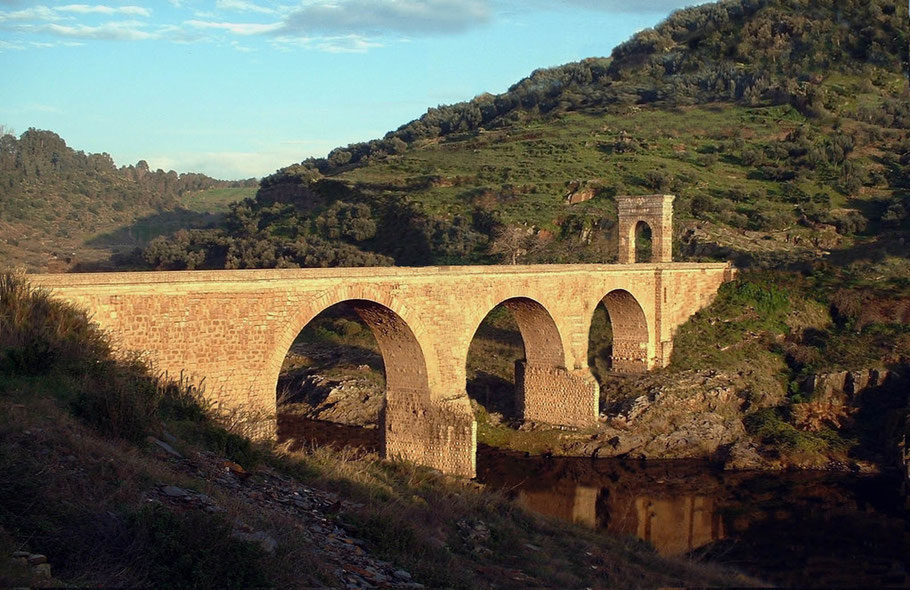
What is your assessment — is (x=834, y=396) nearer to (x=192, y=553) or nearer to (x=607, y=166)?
(x=192, y=553)

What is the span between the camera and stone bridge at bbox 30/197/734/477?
14.9 metres

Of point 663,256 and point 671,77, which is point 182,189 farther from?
point 663,256

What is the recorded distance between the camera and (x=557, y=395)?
27453 millimetres

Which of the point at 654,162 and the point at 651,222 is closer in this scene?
the point at 651,222

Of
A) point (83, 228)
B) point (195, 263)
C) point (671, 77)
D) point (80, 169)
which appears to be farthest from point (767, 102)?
point (80, 169)

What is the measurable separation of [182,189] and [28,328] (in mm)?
87578

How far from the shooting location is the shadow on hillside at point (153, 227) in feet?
174

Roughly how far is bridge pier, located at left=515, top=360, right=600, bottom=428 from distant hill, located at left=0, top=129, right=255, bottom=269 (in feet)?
71.2

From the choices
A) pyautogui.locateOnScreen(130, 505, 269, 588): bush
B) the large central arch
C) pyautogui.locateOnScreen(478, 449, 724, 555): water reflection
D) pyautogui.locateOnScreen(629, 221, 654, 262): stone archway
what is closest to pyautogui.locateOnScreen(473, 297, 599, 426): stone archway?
pyautogui.locateOnScreen(478, 449, 724, 555): water reflection

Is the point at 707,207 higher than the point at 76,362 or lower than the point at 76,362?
higher

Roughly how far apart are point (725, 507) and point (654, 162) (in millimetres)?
32684

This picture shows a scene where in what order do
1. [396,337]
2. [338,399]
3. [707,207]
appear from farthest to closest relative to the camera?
[707,207], [338,399], [396,337]

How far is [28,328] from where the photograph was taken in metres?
12.3

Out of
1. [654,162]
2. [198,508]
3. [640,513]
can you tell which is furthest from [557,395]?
[654,162]
